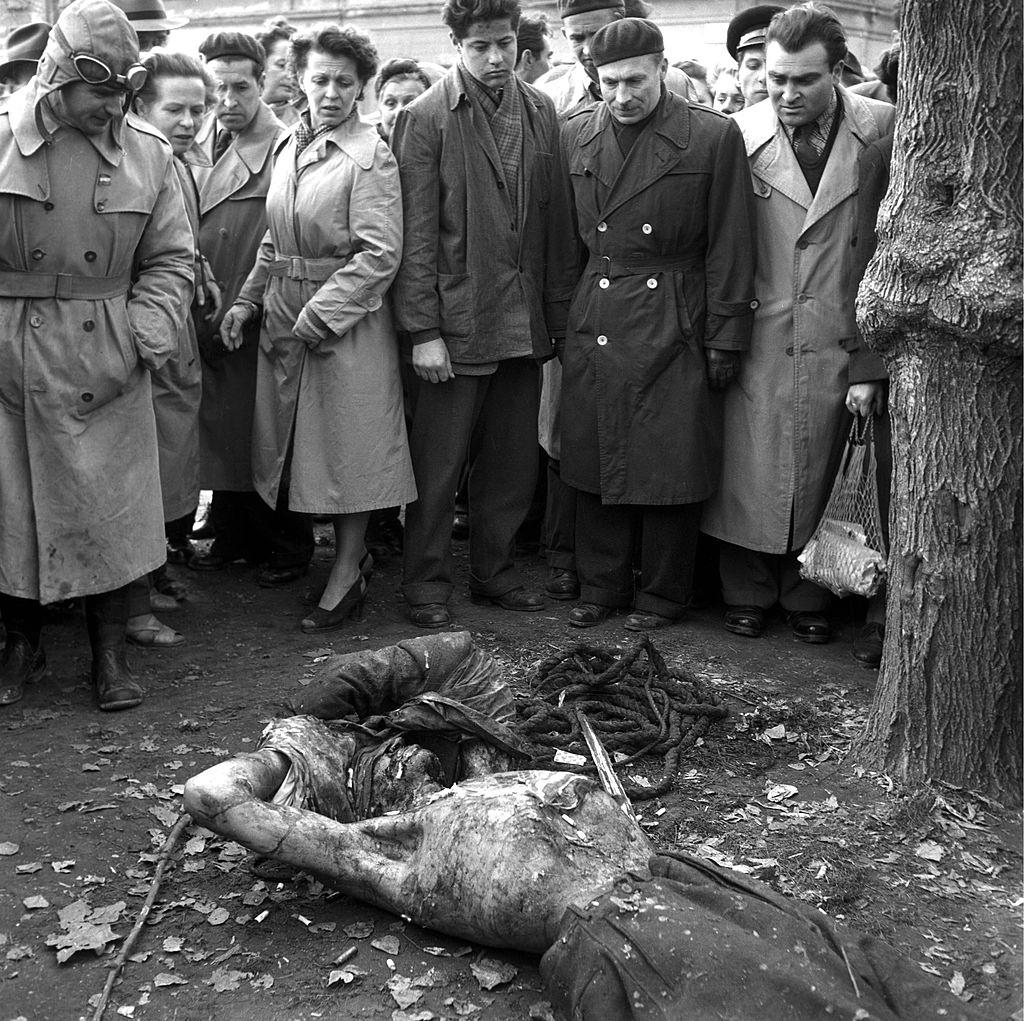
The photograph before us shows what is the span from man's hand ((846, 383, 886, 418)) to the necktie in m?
3.23

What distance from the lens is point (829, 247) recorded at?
218 inches

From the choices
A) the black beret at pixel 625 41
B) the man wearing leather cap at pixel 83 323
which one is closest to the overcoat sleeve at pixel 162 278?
the man wearing leather cap at pixel 83 323

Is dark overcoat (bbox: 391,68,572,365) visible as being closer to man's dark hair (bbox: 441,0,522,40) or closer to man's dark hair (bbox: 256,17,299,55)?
man's dark hair (bbox: 441,0,522,40)

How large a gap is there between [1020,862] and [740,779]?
0.89m

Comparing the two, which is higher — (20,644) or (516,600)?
(20,644)

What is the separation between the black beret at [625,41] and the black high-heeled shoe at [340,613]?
248 cm

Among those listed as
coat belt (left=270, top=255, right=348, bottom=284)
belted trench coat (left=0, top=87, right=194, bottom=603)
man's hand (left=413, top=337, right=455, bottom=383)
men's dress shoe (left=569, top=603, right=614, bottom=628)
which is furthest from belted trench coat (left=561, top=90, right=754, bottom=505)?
belted trench coat (left=0, top=87, right=194, bottom=603)

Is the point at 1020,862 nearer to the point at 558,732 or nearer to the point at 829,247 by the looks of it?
the point at 558,732

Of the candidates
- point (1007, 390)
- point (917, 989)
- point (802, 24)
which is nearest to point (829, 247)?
point (802, 24)

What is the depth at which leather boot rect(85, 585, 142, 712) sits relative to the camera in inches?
195

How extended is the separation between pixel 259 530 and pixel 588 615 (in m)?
1.79

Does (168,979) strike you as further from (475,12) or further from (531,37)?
(531,37)

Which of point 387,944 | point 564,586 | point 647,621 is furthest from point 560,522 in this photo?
point 387,944

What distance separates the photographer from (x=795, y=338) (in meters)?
5.59
